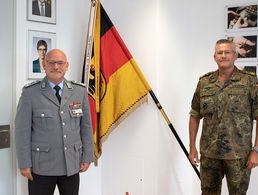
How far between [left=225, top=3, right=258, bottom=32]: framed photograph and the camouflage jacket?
58cm

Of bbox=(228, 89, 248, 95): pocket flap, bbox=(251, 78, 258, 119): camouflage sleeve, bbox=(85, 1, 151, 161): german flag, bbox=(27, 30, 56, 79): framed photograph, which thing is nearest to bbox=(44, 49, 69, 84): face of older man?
bbox=(27, 30, 56, 79): framed photograph

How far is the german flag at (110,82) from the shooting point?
2.32 m

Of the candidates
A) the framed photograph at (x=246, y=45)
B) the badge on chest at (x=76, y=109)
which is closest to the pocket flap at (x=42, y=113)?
the badge on chest at (x=76, y=109)

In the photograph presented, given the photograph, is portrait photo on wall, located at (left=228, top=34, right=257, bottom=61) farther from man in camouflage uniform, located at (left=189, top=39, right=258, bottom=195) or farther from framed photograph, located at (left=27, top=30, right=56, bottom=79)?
framed photograph, located at (left=27, top=30, right=56, bottom=79)

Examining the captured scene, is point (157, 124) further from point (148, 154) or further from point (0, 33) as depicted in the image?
point (0, 33)

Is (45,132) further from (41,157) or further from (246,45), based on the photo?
(246,45)

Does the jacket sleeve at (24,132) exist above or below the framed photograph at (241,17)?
below

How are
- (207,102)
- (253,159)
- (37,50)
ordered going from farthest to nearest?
(37,50) → (207,102) → (253,159)

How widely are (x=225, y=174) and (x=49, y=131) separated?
1.17 metres

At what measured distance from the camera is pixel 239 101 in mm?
1853

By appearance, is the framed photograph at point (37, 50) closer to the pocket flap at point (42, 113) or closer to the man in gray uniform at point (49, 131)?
the man in gray uniform at point (49, 131)

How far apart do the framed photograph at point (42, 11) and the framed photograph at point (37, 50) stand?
9 cm

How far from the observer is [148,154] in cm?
263

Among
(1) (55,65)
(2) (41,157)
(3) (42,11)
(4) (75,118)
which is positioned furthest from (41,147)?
(3) (42,11)
